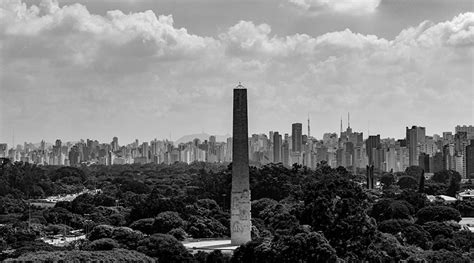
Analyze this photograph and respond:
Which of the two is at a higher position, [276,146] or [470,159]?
[276,146]

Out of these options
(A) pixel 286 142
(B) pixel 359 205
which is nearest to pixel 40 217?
(B) pixel 359 205

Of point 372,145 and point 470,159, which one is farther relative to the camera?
point 372,145

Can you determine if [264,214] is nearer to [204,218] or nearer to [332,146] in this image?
[204,218]

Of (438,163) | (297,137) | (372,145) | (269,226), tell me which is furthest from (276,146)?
(269,226)

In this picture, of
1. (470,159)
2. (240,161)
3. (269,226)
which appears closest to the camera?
(240,161)

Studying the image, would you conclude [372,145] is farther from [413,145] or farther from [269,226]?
[269,226]

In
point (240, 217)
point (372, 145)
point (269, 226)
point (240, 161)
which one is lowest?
point (269, 226)
